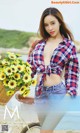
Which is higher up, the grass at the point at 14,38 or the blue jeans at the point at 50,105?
the grass at the point at 14,38

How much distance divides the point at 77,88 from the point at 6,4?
0.68 metres

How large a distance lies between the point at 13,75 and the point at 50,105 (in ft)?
1.24

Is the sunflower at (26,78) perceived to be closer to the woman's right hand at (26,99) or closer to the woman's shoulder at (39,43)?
the woman's right hand at (26,99)

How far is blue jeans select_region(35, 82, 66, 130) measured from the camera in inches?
59.4

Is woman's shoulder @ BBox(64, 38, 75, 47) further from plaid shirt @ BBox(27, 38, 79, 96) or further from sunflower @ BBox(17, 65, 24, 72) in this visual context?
sunflower @ BBox(17, 65, 24, 72)

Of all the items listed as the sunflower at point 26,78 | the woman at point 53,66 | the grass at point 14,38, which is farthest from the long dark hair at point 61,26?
the sunflower at point 26,78

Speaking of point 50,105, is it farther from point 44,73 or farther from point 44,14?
point 44,14

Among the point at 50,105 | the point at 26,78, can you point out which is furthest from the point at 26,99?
the point at 26,78

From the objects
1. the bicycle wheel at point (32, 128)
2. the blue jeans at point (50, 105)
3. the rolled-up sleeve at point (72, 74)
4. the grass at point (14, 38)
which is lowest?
the bicycle wheel at point (32, 128)

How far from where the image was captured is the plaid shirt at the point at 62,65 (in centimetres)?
151

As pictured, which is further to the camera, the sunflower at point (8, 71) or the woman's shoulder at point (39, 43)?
the woman's shoulder at point (39, 43)

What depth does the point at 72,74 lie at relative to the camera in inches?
59.5

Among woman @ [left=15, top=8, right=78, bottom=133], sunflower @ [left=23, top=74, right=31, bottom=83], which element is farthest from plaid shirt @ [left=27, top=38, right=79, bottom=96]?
sunflower @ [left=23, top=74, right=31, bottom=83]

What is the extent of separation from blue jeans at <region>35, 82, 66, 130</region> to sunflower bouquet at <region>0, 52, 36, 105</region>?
0.74ft
